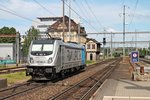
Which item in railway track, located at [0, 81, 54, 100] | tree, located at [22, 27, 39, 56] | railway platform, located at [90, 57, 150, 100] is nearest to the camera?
railway platform, located at [90, 57, 150, 100]

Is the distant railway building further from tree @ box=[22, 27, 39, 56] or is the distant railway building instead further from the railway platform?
the railway platform

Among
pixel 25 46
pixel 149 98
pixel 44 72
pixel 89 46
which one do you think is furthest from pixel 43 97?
pixel 89 46

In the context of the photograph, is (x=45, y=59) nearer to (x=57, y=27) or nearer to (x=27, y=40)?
Answer: (x=27, y=40)

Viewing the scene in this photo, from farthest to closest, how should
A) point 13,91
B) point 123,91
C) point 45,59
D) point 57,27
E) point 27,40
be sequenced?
point 57,27 → point 27,40 → point 45,59 → point 13,91 → point 123,91

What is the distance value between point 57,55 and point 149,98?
485 inches

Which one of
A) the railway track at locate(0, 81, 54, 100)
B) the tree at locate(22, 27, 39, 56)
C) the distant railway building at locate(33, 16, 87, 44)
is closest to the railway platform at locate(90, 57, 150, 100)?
the railway track at locate(0, 81, 54, 100)

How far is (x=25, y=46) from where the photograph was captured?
82562mm

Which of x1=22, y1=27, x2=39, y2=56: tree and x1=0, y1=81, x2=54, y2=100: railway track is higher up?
x1=22, y1=27, x2=39, y2=56: tree

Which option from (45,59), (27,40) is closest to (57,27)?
(27,40)

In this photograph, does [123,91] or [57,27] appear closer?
[123,91]

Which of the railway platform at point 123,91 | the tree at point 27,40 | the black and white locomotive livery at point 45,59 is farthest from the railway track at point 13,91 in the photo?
the tree at point 27,40

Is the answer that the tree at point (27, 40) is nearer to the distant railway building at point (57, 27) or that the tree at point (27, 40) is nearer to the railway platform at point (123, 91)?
the distant railway building at point (57, 27)

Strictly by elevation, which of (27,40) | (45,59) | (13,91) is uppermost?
(27,40)

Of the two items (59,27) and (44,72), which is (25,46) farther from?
(44,72)
